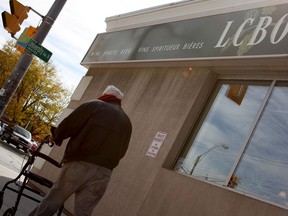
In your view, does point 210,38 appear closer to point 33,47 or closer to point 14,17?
point 33,47

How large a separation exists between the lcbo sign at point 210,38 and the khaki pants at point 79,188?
3.17m

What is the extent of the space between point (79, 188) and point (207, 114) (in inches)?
148

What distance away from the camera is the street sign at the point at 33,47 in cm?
925

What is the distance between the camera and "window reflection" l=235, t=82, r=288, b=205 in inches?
223

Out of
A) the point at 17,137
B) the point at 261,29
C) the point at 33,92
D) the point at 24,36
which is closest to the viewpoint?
the point at 261,29

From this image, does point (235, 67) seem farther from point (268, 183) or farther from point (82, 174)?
point (82, 174)

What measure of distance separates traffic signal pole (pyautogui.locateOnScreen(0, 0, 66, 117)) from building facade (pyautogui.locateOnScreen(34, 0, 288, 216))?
2017mm

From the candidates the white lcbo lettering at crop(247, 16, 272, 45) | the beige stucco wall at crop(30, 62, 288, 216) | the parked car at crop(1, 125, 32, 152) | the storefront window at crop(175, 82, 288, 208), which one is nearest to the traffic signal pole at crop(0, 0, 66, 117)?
the beige stucco wall at crop(30, 62, 288, 216)

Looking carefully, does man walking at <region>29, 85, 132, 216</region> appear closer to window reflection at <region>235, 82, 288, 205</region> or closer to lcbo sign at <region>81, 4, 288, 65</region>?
window reflection at <region>235, 82, 288, 205</region>

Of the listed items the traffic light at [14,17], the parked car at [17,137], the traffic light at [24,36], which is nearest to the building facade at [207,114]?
the traffic light at [24,36]

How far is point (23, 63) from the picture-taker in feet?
30.9

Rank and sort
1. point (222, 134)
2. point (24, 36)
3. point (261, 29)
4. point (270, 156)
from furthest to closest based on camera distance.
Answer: point (24, 36) < point (222, 134) < point (261, 29) < point (270, 156)

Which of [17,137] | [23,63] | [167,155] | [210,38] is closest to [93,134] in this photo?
[167,155]

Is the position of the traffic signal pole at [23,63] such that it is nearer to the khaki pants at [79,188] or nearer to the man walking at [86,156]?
the man walking at [86,156]
